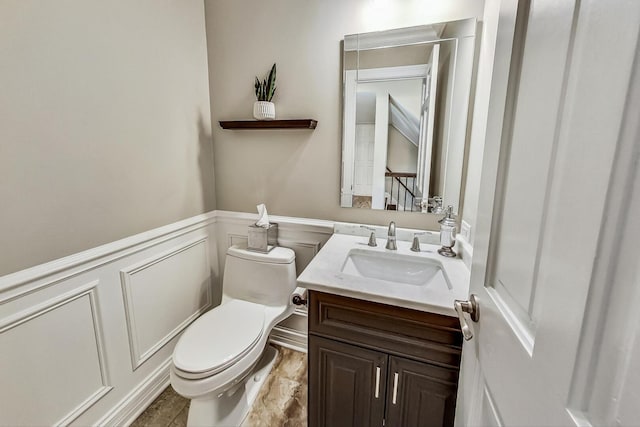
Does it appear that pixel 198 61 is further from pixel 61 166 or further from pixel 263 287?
pixel 263 287

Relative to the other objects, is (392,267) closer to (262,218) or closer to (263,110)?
(262,218)

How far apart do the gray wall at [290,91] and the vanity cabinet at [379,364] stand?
66 centimetres

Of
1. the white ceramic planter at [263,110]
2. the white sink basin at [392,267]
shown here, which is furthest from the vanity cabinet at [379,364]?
the white ceramic planter at [263,110]

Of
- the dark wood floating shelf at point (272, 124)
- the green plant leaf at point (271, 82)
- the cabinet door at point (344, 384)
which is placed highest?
the green plant leaf at point (271, 82)

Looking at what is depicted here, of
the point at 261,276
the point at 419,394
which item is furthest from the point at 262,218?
the point at 419,394

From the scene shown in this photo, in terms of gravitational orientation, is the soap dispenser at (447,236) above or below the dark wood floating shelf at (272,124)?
below

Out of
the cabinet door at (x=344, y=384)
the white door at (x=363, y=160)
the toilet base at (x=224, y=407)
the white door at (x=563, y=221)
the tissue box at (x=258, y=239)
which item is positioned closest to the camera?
the white door at (x=563, y=221)

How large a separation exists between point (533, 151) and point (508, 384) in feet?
1.37

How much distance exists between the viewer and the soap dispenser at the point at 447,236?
52.1 inches

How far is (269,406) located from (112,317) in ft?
2.93

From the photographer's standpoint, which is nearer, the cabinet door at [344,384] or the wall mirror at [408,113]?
the cabinet door at [344,384]

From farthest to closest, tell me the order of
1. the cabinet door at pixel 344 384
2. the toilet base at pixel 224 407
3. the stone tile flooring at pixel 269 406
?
the stone tile flooring at pixel 269 406 < the toilet base at pixel 224 407 < the cabinet door at pixel 344 384

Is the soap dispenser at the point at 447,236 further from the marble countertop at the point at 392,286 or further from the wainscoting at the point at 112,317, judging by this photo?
the wainscoting at the point at 112,317

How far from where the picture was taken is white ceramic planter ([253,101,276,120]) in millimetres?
1573
